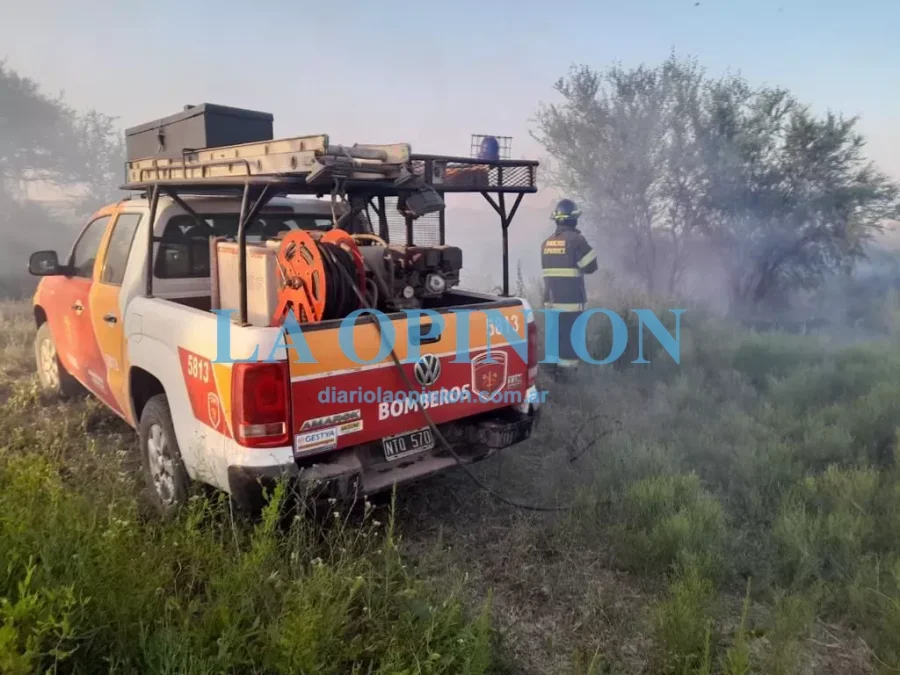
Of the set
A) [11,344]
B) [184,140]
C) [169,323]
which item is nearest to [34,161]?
[11,344]

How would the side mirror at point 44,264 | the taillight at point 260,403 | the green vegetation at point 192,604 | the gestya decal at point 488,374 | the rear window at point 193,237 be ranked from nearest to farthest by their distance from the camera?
the green vegetation at point 192,604 → the taillight at point 260,403 → the gestya decal at point 488,374 → the rear window at point 193,237 → the side mirror at point 44,264

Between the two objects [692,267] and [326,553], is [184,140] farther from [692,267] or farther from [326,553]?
[692,267]

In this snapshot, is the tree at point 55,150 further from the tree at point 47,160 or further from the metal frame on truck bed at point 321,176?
the metal frame on truck bed at point 321,176

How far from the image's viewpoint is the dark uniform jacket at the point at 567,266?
7211mm

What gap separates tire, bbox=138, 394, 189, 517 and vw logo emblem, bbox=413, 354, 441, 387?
1.37m

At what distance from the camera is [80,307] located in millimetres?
4676

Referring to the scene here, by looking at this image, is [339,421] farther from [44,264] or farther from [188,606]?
[44,264]

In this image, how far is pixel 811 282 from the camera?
1281cm

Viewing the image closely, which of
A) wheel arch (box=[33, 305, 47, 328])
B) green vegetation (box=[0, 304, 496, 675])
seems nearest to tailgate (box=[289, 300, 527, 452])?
green vegetation (box=[0, 304, 496, 675])

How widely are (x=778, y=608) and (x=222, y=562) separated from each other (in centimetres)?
252

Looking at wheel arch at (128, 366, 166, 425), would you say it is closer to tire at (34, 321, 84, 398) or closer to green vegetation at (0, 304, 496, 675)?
green vegetation at (0, 304, 496, 675)

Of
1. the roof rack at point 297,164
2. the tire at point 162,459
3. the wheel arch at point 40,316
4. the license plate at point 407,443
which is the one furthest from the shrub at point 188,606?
the wheel arch at point 40,316

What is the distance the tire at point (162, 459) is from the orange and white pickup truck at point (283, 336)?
0.5 inches

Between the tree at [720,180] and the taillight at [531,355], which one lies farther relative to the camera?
the tree at [720,180]
